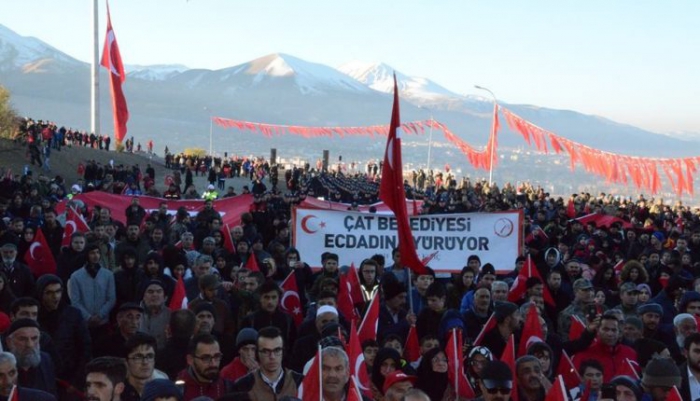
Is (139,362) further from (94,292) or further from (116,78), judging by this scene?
(116,78)

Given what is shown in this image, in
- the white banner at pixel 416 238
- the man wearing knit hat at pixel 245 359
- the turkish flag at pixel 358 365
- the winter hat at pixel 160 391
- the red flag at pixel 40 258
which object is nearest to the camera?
the winter hat at pixel 160 391

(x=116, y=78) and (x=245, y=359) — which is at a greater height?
(x=116, y=78)

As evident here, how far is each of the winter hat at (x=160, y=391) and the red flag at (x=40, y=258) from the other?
7197 millimetres

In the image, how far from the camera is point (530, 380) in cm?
673

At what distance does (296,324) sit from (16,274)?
266 centimetres

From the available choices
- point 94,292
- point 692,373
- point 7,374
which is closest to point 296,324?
point 94,292

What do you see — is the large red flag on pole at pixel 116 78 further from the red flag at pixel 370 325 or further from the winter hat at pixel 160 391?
the winter hat at pixel 160 391

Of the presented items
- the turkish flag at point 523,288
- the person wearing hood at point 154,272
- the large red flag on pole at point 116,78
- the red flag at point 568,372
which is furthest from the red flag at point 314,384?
the large red flag on pole at point 116,78

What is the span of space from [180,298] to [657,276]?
6098 millimetres

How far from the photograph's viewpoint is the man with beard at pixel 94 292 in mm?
9891

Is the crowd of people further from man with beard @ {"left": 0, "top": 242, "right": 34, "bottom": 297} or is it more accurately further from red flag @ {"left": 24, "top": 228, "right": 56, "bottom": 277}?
red flag @ {"left": 24, "top": 228, "right": 56, "bottom": 277}

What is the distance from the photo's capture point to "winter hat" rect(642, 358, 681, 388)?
6.80m

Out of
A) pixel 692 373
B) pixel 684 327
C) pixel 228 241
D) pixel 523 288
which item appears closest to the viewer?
pixel 692 373

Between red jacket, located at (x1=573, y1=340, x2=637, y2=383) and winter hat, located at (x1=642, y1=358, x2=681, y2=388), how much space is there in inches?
42.6
